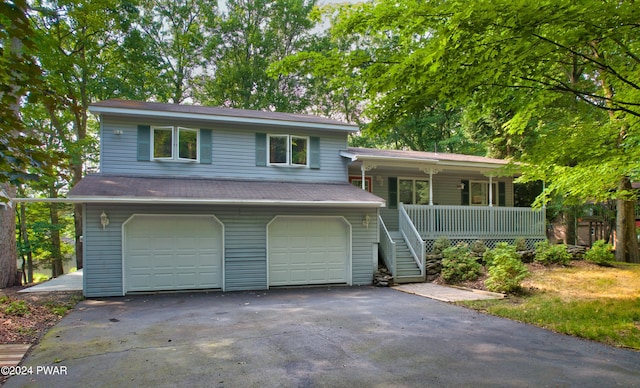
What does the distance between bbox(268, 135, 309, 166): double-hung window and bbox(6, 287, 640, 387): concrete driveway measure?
574cm

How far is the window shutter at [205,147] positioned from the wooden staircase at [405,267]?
22.4ft

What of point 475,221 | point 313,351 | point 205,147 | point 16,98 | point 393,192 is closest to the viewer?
point 16,98

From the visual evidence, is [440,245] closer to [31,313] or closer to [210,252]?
[210,252]

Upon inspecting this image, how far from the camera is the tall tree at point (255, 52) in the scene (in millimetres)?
23266

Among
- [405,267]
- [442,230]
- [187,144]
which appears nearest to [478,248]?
[442,230]

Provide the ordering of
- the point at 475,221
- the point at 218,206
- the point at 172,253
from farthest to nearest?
the point at 475,221 < the point at 218,206 < the point at 172,253

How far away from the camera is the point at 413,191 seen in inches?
603

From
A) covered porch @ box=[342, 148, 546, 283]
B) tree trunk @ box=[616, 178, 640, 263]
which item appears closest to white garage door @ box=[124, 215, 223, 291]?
covered porch @ box=[342, 148, 546, 283]

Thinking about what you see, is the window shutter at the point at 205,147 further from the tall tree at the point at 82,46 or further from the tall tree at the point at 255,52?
the tall tree at the point at 255,52

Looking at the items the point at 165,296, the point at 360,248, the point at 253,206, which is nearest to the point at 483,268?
the point at 360,248

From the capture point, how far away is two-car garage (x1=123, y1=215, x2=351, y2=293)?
32.1ft

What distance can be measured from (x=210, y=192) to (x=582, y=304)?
30.1 feet

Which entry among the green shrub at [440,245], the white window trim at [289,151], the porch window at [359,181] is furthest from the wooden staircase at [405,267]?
the white window trim at [289,151]

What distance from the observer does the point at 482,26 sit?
436 centimetres
